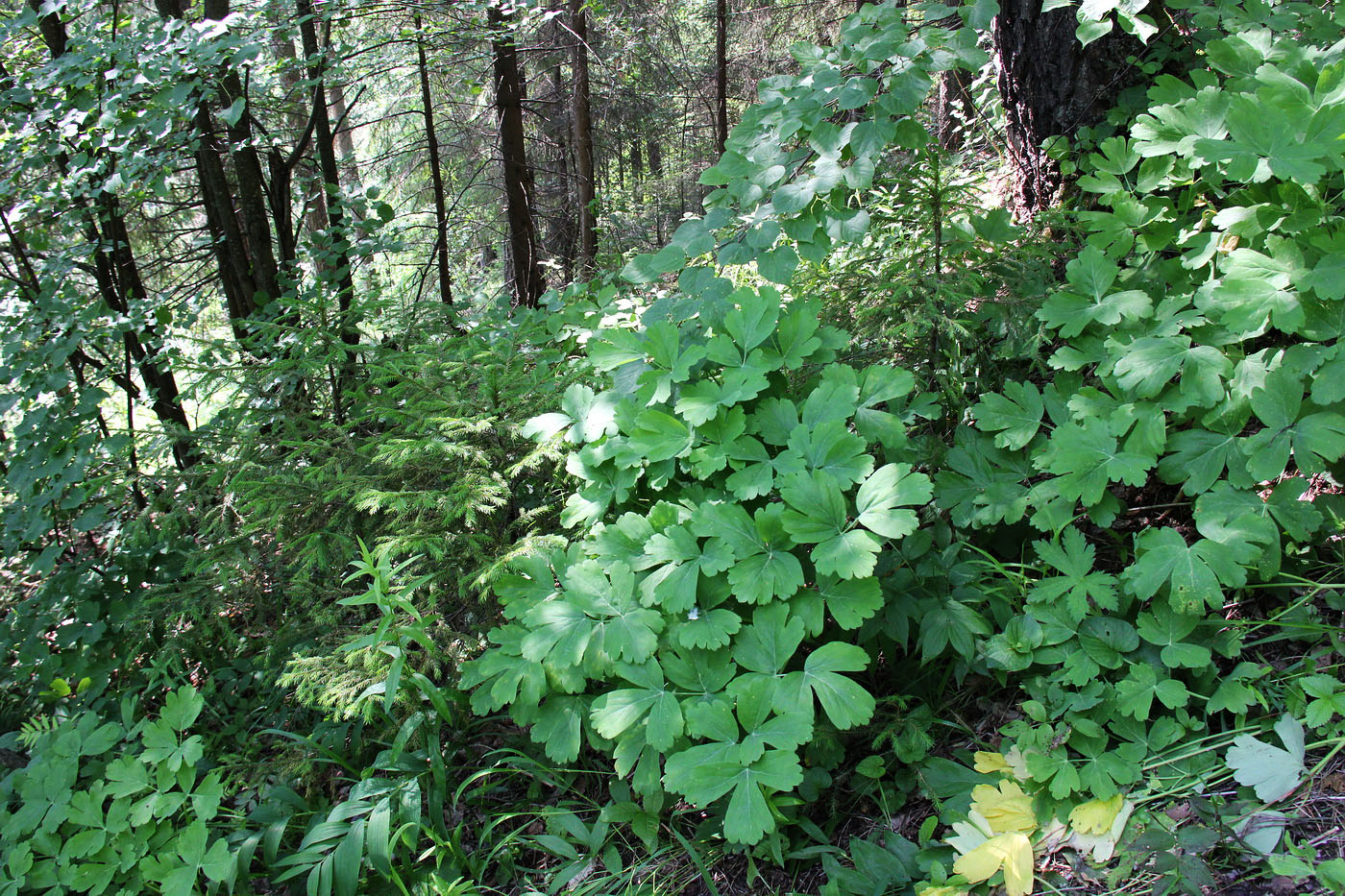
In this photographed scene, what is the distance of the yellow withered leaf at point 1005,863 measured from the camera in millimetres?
1489

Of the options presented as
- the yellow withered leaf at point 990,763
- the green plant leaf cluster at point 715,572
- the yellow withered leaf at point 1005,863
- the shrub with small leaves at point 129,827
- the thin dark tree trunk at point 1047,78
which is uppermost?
the thin dark tree trunk at point 1047,78

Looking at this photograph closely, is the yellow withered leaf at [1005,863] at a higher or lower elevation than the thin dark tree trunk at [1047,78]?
lower

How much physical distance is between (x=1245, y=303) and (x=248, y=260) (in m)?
4.77

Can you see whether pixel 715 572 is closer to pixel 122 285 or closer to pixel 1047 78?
pixel 1047 78

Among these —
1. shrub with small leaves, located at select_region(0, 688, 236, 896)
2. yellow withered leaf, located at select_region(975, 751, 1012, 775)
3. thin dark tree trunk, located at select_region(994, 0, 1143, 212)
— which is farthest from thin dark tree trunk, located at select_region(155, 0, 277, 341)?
yellow withered leaf, located at select_region(975, 751, 1012, 775)

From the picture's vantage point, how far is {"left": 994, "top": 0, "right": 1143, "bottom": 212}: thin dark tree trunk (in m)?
2.68

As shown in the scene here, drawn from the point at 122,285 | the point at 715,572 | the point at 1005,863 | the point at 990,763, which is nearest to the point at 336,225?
the point at 122,285

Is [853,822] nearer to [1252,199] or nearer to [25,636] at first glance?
[1252,199]

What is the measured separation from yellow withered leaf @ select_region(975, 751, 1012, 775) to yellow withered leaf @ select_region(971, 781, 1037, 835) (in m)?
0.04

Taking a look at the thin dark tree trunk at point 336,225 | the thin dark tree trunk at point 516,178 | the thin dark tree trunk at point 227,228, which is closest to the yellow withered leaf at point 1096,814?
the thin dark tree trunk at point 336,225

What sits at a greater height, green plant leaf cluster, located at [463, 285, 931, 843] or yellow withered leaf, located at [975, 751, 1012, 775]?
green plant leaf cluster, located at [463, 285, 931, 843]

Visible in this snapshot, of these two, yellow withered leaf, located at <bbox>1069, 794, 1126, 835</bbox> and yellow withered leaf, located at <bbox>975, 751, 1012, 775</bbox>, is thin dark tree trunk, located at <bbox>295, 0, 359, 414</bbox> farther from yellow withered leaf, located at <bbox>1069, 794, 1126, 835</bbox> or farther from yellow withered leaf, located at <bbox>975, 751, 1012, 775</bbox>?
yellow withered leaf, located at <bbox>1069, 794, 1126, 835</bbox>

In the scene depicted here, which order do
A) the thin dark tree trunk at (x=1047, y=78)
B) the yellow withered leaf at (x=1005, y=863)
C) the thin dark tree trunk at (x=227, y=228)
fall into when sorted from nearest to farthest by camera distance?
the yellow withered leaf at (x=1005, y=863) < the thin dark tree trunk at (x=1047, y=78) < the thin dark tree trunk at (x=227, y=228)

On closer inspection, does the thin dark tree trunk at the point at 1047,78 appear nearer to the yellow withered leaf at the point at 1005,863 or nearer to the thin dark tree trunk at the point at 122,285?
the yellow withered leaf at the point at 1005,863
